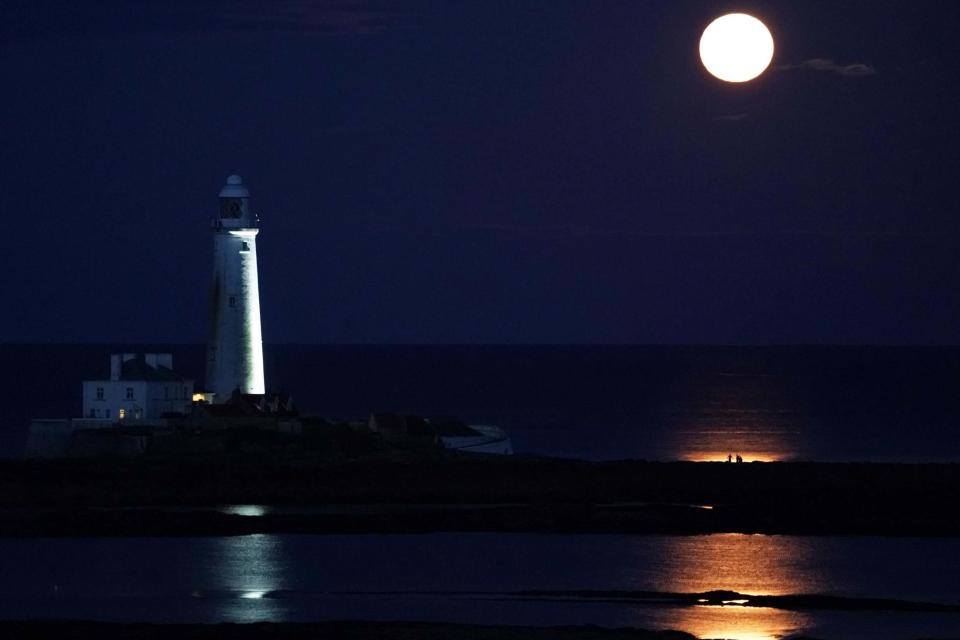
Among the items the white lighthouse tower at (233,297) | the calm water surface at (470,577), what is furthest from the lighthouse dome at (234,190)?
the calm water surface at (470,577)

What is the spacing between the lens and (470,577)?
123 feet

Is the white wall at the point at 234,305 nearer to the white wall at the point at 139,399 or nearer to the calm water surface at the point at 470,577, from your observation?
the white wall at the point at 139,399

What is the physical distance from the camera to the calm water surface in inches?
1287

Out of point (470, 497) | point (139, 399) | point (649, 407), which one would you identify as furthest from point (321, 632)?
point (649, 407)

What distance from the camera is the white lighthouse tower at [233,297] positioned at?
55.9 m

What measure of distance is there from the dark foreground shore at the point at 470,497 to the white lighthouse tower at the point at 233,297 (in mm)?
2906

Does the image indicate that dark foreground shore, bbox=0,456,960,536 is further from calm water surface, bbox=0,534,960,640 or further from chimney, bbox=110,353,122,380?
chimney, bbox=110,353,122,380

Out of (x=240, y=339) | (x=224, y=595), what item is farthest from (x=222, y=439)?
(x=224, y=595)

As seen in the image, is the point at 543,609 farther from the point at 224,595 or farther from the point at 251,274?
the point at 251,274

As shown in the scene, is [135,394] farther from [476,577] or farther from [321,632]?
[321,632]

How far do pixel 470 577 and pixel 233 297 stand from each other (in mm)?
20429

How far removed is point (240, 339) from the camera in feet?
184

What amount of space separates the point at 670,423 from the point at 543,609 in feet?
208

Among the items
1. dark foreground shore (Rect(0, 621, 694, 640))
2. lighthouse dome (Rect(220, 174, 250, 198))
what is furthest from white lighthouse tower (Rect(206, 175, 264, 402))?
dark foreground shore (Rect(0, 621, 694, 640))
